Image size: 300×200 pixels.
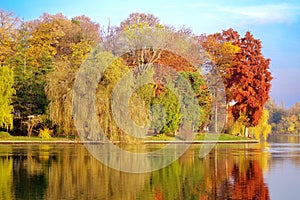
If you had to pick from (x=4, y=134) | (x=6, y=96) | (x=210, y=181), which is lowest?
(x=210, y=181)

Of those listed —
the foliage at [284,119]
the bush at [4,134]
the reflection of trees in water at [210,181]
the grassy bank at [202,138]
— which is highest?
the foliage at [284,119]

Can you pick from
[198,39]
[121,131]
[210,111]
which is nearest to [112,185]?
[121,131]

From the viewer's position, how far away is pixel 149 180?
15219 millimetres

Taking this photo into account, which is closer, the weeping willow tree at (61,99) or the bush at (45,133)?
the weeping willow tree at (61,99)

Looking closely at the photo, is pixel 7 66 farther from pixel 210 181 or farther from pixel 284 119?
pixel 284 119

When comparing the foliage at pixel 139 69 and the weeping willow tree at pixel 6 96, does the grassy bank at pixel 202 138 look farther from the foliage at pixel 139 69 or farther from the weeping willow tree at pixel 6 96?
the weeping willow tree at pixel 6 96

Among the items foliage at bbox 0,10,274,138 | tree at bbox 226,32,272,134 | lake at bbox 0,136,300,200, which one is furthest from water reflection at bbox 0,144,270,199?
tree at bbox 226,32,272,134

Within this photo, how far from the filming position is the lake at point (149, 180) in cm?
1240

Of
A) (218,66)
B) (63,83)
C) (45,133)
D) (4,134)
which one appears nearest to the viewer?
(63,83)

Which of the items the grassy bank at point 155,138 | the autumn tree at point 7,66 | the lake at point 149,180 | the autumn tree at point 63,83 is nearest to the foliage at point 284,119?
the grassy bank at point 155,138

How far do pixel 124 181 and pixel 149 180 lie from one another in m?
0.75

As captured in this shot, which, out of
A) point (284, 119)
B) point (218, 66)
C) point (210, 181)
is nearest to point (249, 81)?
point (218, 66)

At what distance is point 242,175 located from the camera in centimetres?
1689

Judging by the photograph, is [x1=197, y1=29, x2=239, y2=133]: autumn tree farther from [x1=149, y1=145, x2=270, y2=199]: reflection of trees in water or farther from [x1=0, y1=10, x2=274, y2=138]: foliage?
[x1=149, y1=145, x2=270, y2=199]: reflection of trees in water
